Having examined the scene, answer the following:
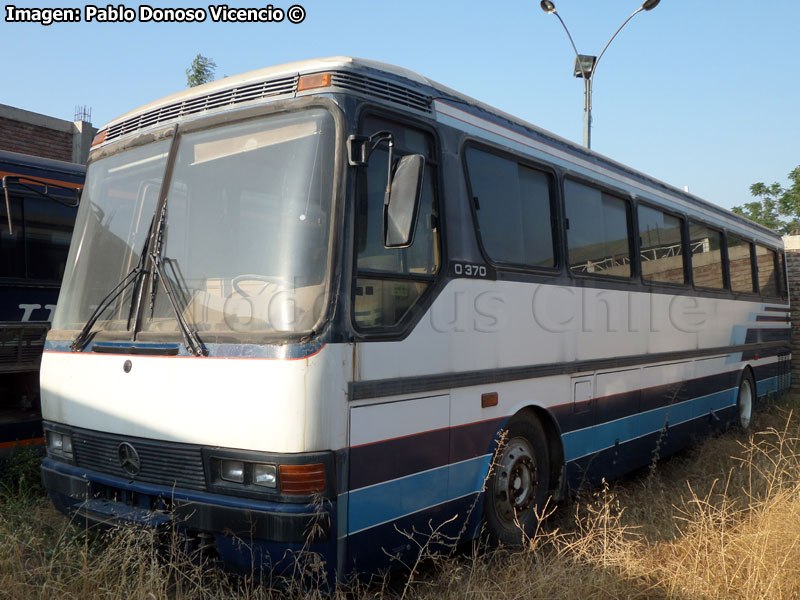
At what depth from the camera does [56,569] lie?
4078mm

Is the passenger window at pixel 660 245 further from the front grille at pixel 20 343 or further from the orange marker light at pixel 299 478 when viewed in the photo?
the front grille at pixel 20 343

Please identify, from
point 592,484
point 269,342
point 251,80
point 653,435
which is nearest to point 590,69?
point 653,435

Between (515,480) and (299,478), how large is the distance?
2.09m

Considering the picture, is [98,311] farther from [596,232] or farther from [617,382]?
[617,382]

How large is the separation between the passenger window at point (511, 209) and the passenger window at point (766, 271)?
6.75 meters

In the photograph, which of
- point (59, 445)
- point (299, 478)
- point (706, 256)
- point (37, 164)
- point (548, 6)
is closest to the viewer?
point (299, 478)

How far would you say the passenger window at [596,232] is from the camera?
5.80 metres

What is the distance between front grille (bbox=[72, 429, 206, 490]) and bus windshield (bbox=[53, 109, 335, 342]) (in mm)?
588

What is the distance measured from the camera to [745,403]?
391 inches

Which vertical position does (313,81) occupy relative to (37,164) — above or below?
below

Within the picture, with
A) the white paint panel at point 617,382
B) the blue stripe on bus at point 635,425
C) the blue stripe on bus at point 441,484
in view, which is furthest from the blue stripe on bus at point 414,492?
the white paint panel at point 617,382

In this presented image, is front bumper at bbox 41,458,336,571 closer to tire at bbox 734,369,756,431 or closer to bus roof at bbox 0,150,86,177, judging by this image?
bus roof at bbox 0,150,86,177

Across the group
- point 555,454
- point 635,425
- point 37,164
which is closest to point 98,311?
point 555,454

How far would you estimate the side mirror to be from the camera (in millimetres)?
3545
